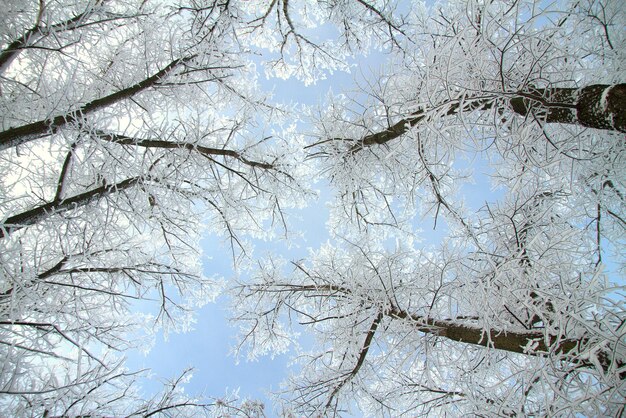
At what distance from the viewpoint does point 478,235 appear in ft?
10.9

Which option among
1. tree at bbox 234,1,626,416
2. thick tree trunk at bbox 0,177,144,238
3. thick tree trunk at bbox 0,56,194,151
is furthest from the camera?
thick tree trunk at bbox 0,177,144,238

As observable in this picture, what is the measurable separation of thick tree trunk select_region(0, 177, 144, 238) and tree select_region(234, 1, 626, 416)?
184cm

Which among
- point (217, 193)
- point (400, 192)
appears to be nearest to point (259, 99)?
point (217, 193)

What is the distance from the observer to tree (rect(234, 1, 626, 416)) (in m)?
1.68

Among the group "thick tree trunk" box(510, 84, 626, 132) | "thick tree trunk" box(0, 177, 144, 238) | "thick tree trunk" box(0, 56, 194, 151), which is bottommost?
"thick tree trunk" box(510, 84, 626, 132)

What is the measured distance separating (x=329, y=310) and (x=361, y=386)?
0.90 metres

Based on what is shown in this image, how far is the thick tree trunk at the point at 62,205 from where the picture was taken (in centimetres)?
263

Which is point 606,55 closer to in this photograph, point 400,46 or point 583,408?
point 583,408

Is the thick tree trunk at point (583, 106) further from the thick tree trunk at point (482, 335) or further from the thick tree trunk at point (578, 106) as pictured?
the thick tree trunk at point (482, 335)

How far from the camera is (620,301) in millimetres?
1296

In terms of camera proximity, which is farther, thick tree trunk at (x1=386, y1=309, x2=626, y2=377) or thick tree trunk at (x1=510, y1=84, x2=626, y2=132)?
thick tree trunk at (x1=386, y1=309, x2=626, y2=377)

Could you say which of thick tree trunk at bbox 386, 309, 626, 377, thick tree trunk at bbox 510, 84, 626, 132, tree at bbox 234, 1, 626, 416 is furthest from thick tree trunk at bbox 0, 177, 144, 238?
thick tree trunk at bbox 510, 84, 626, 132

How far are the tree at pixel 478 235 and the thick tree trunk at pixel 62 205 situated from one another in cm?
184

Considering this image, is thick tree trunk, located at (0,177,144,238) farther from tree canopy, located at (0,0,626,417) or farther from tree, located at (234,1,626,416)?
tree, located at (234,1,626,416)
